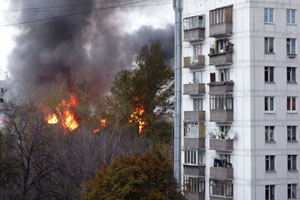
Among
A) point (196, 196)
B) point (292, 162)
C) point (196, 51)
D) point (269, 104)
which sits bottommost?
point (196, 196)

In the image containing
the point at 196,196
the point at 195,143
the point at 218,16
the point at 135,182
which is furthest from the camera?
the point at 195,143

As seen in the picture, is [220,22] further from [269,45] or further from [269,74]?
[269,74]

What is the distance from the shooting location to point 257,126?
50.6m

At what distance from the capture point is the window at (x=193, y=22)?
180 feet

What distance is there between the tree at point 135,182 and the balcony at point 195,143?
42.1 feet

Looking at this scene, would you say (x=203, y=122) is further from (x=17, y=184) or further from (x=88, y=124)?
(x=88, y=124)

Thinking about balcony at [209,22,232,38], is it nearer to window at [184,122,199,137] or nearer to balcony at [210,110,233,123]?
balcony at [210,110,233,123]

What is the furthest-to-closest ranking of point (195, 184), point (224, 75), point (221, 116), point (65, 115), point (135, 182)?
1. point (65, 115)
2. point (195, 184)
3. point (224, 75)
4. point (221, 116)
5. point (135, 182)

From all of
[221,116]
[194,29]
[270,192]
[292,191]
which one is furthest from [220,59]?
[292,191]

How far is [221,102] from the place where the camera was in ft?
175

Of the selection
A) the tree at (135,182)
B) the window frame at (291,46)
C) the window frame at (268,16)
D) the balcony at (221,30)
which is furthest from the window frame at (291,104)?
the tree at (135,182)

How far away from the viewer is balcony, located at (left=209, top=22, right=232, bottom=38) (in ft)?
170

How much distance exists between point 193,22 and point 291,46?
346 inches

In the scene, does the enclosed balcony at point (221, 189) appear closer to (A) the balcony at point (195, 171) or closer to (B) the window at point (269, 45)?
(A) the balcony at point (195, 171)
